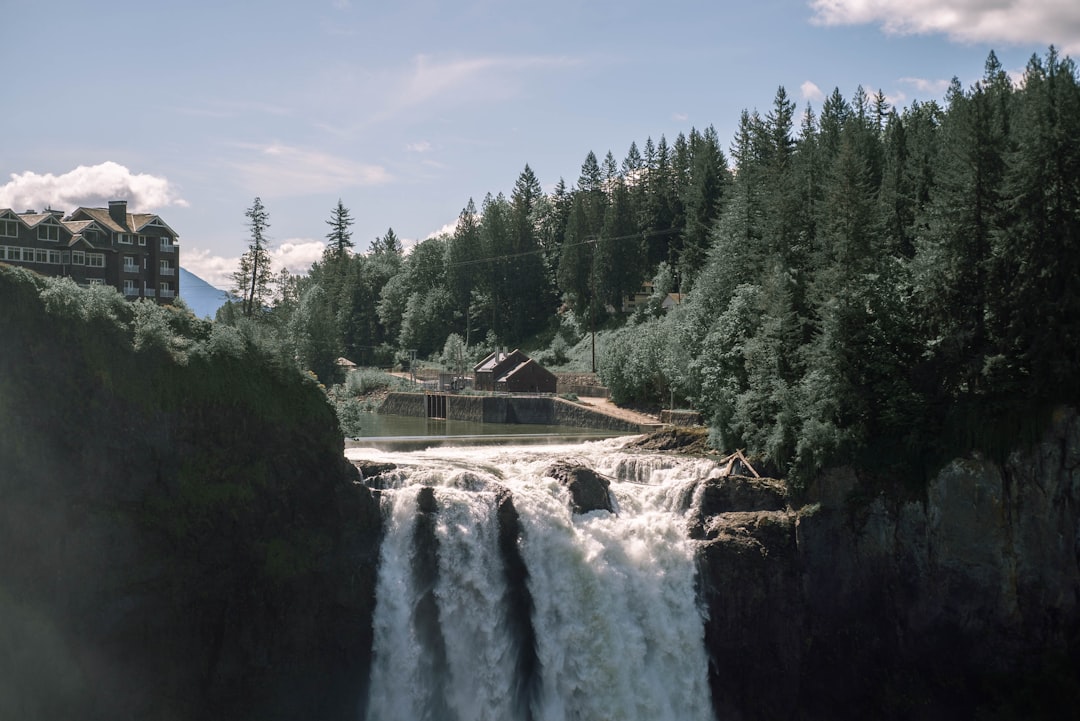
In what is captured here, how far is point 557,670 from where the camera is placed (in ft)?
99.9

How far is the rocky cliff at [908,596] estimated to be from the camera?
100ft

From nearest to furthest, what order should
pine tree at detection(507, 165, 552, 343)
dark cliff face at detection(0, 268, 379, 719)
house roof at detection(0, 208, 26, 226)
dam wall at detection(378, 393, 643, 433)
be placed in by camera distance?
dark cliff face at detection(0, 268, 379, 719)
house roof at detection(0, 208, 26, 226)
dam wall at detection(378, 393, 643, 433)
pine tree at detection(507, 165, 552, 343)

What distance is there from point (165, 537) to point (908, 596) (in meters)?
24.2

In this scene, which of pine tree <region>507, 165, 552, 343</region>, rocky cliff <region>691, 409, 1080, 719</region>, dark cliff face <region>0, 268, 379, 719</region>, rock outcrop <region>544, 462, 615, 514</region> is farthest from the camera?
pine tree <region>507, 165, 552, 343</region>

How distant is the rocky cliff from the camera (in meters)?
30.5

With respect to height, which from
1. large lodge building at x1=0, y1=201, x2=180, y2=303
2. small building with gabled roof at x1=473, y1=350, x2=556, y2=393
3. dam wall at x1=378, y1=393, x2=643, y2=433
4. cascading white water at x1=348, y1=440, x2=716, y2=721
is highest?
large lodge building at x1=0, y1=201, x2=180, y2=303

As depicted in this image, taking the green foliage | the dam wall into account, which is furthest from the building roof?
the green foliage

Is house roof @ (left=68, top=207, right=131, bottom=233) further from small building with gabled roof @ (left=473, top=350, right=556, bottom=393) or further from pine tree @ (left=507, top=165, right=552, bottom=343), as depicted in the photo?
pine tree @ (left=507, top=165, right=552, bottom=343)

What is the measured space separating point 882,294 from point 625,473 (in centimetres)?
1170

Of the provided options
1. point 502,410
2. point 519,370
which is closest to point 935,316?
point 502,410

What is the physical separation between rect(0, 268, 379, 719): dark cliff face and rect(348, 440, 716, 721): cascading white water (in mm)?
1377

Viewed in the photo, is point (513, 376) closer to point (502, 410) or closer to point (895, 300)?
point (502, 410)

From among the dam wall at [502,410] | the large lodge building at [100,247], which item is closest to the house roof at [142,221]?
the large lodge building at [100,247]

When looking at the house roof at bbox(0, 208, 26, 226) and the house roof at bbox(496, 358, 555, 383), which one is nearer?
the house roof at bbox(0, 208, 26, 226)
